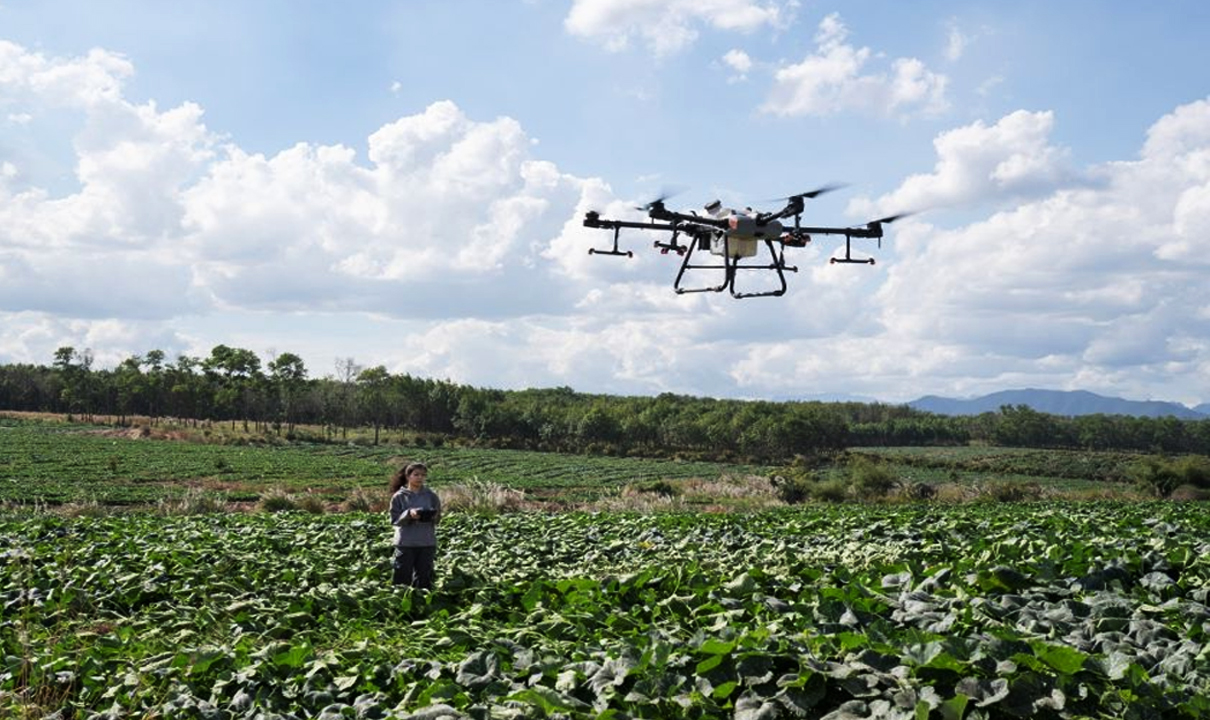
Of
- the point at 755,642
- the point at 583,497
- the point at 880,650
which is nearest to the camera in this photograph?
the point at 880,650

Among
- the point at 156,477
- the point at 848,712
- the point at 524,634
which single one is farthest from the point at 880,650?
the point at 156,477

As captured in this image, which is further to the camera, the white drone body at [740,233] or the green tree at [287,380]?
the green tree at [287,380]

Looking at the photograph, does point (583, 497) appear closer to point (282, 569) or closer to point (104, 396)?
point (282, 569)

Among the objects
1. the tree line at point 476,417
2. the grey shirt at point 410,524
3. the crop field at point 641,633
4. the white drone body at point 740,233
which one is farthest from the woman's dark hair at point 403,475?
the tree line at point 476,417

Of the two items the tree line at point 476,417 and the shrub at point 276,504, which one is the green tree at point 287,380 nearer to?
the tree line at point 476,417

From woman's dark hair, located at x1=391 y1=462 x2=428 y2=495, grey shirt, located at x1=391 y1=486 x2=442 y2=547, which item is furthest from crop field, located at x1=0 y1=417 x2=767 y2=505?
grey shirt, located at x1=391 y1=486 x2=442 y2=547
